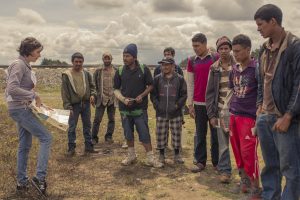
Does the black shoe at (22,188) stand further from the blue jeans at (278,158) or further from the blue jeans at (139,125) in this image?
the blue jeans at (278,158)

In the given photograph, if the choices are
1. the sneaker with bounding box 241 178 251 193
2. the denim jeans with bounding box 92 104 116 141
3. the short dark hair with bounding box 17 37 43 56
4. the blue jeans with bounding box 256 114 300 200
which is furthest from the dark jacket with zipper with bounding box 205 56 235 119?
the denim jeans with bounding box 92 104 116 141

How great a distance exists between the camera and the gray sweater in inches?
232

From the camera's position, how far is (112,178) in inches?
294

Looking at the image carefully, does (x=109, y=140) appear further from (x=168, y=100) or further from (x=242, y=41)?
(x=242, y=41)

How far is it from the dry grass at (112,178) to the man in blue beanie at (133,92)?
622 mm

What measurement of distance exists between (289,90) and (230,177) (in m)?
3.22

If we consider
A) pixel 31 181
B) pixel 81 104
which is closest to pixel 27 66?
pixel 31 181

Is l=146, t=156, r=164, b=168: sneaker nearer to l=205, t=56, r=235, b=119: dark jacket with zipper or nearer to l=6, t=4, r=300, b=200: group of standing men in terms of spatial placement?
l=6, t=4, r=300, b=200: group of standing men

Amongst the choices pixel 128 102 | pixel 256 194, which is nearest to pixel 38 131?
pixel 128 102

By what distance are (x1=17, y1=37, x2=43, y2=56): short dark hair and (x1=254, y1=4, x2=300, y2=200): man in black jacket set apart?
335 centimetres

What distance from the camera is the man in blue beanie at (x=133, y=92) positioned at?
7.79m

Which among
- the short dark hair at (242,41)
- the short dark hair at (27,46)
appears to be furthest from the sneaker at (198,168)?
the short dark hair at (27,46)

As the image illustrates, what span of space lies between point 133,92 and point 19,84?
255 centimetres

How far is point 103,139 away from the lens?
11.1 m
